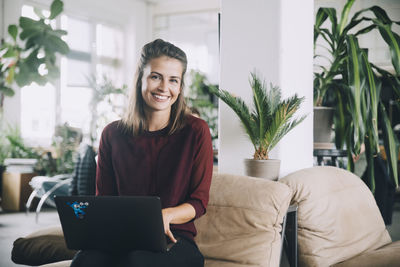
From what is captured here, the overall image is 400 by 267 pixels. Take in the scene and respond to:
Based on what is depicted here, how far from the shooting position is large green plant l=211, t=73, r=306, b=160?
2.36 m

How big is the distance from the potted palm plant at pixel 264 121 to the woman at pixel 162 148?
585 mm

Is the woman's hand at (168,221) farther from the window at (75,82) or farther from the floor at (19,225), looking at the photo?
the window at (75,82)

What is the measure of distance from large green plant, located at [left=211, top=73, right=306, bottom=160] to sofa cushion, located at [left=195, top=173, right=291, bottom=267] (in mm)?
368

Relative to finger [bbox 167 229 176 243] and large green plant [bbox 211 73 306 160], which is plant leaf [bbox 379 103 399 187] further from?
finger [bbox 167 229 176 243]

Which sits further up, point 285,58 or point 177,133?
point 285,58

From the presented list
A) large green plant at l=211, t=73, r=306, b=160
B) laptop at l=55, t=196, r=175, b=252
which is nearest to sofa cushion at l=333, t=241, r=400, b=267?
large green plant at l=211, t=73, r=306, b=160

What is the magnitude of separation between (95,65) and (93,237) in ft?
26.4

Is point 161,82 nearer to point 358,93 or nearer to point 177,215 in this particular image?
point 177,215

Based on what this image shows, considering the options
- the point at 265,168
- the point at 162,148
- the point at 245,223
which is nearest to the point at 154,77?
the point at 162,148

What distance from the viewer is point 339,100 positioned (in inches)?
116

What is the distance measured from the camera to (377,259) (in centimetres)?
207

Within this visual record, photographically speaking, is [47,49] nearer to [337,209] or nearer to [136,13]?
[337,209]

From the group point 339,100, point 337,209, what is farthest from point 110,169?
point 339,100

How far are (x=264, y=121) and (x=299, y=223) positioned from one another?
1.79 ft
